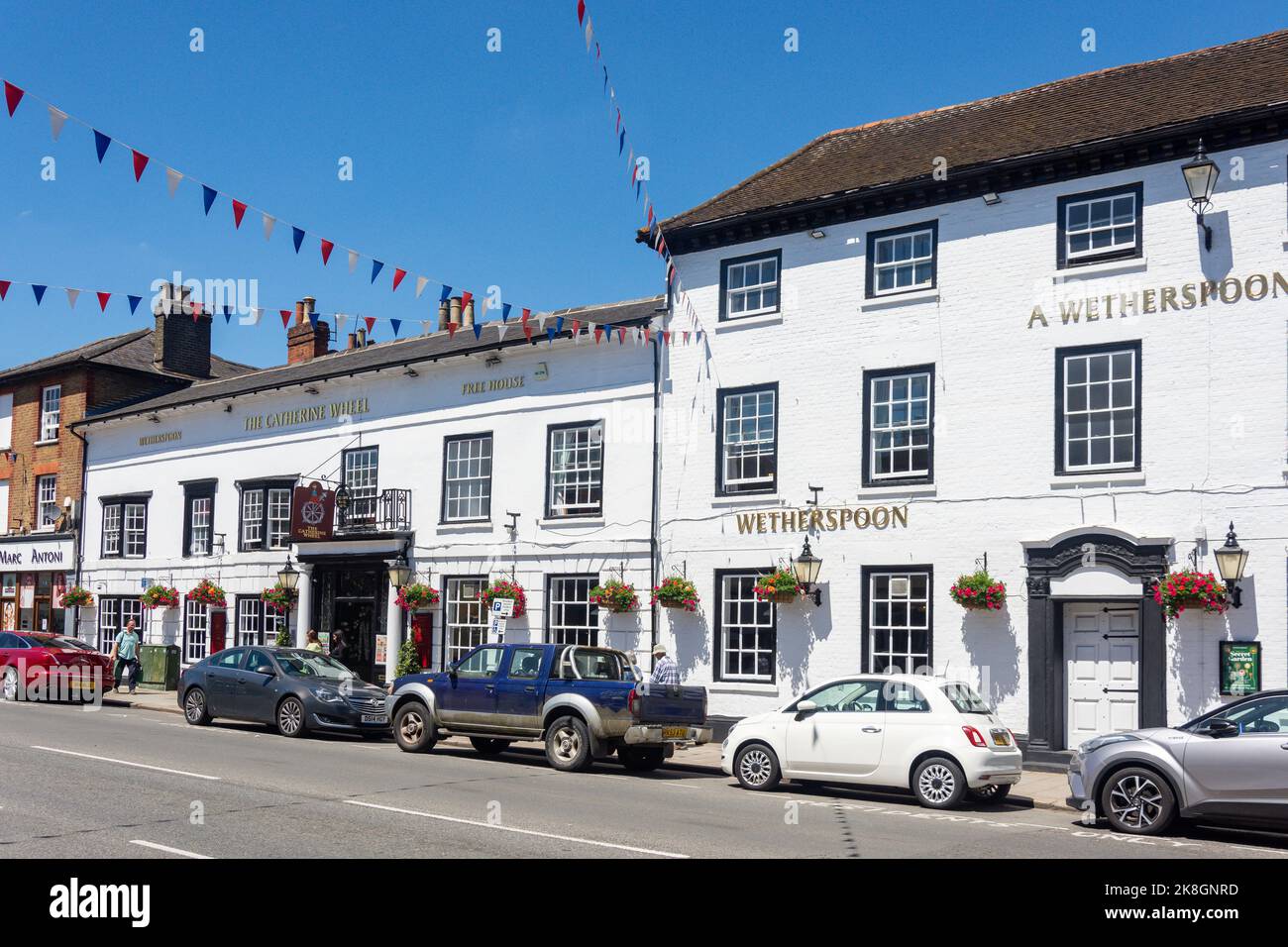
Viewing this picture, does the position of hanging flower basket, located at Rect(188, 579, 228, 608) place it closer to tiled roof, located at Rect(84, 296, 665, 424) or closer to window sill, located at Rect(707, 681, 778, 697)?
tiled roof, located at Rect(84, 296, 665, 424)

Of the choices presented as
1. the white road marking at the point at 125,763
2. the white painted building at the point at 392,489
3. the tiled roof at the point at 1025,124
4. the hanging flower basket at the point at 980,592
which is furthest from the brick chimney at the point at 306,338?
the hanging flower basket at the point at 980,592

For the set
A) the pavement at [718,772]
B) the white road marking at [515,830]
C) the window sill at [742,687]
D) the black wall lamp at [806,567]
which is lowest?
the pavement at [718,772]

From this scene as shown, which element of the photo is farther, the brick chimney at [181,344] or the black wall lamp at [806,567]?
the brick chimney at [181,344]

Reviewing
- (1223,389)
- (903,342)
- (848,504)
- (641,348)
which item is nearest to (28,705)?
(641,348)

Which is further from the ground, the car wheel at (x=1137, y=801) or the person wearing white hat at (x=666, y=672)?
the person wearing white hat at (x=666, y=672)

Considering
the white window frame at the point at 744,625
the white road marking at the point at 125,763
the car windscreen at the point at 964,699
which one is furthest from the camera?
the white window frame at the point at 744,625

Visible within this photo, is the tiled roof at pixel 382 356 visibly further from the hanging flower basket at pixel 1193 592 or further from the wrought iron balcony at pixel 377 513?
the hanging flower basket at pixel 1193 592

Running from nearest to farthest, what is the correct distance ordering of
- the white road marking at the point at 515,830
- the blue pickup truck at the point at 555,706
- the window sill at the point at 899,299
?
1. the white road marking at the point at 515,830
2. the blue pickup truck at the point at 555,706
3. the window sill at the point at 899,299

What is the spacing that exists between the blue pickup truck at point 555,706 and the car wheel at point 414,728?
0.01m

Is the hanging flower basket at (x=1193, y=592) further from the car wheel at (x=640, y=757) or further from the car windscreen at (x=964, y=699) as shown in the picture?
the car wheel at (x=640, y=757)

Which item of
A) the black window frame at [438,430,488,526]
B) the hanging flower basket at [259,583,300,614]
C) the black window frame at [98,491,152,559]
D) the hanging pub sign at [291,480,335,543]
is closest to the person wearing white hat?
the black window frame at [438,430,488,526]

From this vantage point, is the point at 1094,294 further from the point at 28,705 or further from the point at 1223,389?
the point at 28,705

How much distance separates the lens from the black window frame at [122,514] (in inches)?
1339

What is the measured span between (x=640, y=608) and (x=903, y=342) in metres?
6.71
